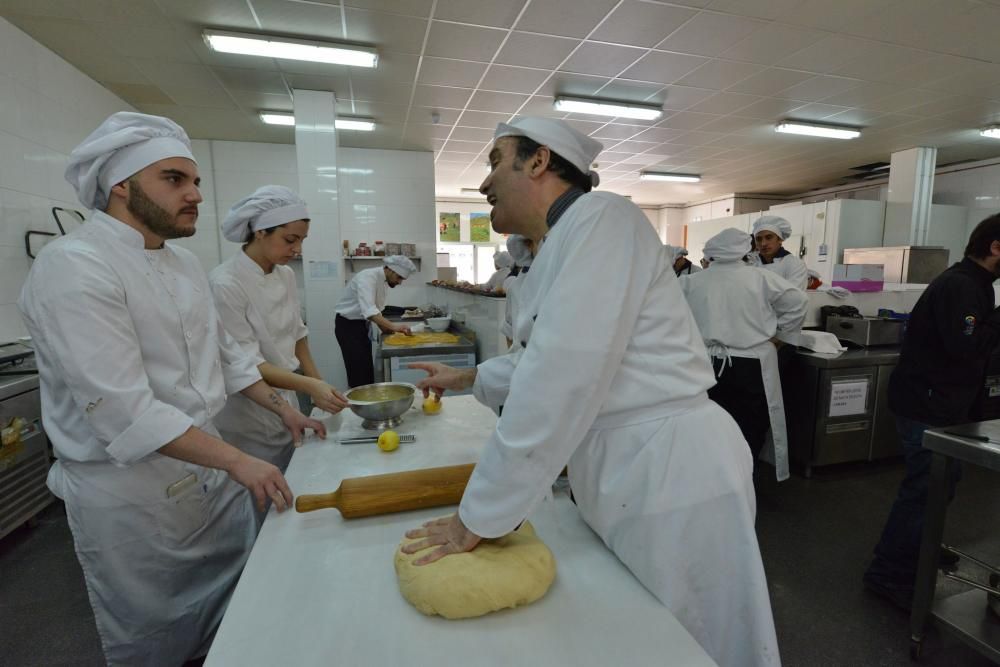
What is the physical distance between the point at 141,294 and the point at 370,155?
18.3 ft

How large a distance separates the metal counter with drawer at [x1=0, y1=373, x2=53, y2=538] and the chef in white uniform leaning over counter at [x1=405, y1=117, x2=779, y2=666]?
107 inches

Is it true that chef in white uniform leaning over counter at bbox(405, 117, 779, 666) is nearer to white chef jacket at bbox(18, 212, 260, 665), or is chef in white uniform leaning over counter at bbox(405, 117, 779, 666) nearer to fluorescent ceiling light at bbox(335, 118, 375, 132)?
white chef jacket at bbox(18, 212, 260, 665)

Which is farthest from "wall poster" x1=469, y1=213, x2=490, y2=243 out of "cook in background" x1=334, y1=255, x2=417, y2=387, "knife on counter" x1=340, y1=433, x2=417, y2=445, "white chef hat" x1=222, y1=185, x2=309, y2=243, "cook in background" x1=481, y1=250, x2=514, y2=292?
"knife on counter" x1=340, y1=433, x2=417, y2=445

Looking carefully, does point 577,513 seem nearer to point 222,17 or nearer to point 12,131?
point 222,17

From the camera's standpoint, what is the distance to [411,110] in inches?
188

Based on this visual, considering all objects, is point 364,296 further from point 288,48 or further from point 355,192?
point 355,192

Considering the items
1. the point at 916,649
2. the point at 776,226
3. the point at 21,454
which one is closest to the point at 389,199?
the point at 776,226

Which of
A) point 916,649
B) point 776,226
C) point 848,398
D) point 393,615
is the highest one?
point 776,226

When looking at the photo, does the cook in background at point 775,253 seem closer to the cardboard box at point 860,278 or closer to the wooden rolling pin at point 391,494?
the cardboard box at point 860,278

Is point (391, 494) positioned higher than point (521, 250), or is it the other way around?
point (521, 250)

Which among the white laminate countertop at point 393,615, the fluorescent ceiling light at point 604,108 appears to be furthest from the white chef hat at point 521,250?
the fluorescent ceiling light at point 604,108

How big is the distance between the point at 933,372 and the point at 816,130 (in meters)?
4.45

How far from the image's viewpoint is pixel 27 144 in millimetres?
3119

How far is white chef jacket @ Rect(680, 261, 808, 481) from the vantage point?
8.91 feet
